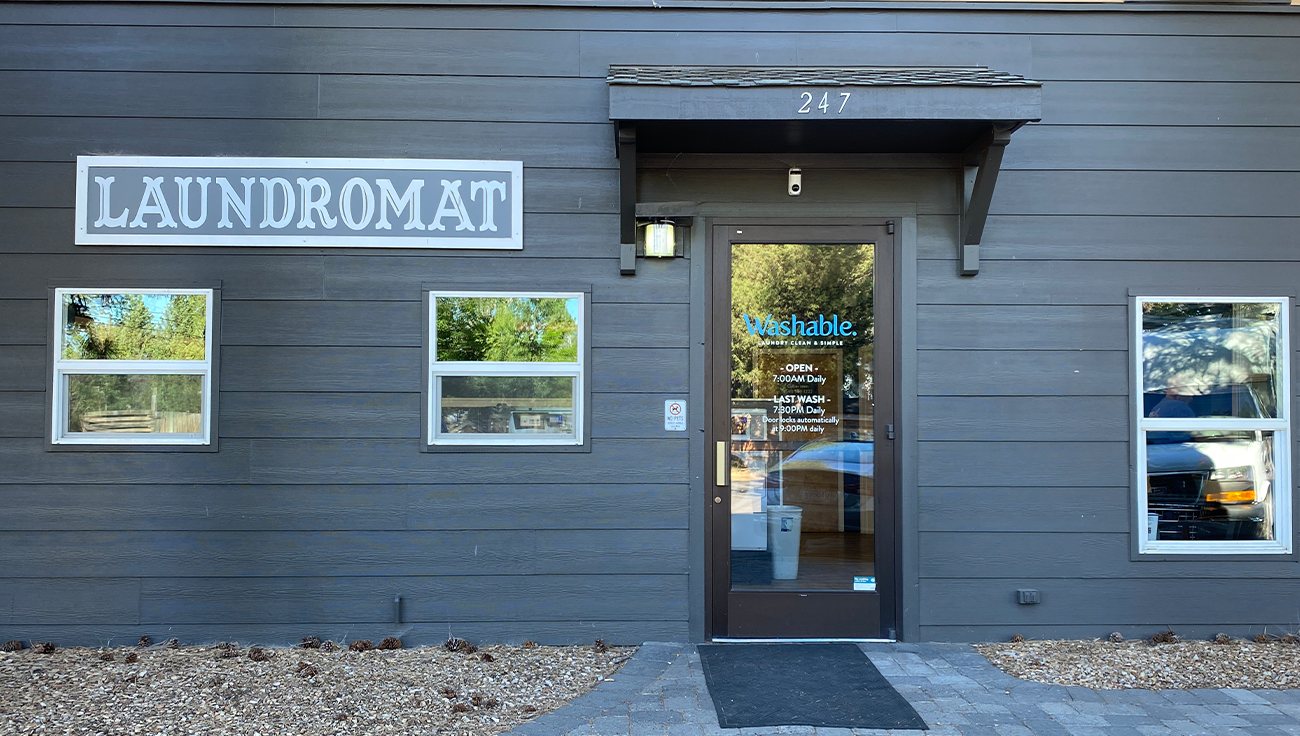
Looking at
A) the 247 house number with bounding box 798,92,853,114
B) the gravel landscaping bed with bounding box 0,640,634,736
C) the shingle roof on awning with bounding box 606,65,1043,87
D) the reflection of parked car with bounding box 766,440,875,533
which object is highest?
Result: the shingle roof on awning with bounding box 606,65,1043,87

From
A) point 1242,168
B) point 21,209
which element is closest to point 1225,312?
point 1242,168

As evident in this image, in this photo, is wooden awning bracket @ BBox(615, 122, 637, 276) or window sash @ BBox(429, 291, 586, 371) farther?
window sash @ BBox(429, 291, 586, 371)

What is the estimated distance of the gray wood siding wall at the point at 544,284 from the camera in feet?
15.7

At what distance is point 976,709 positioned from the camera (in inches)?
151

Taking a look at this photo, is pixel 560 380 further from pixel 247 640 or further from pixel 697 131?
pixel 247 640

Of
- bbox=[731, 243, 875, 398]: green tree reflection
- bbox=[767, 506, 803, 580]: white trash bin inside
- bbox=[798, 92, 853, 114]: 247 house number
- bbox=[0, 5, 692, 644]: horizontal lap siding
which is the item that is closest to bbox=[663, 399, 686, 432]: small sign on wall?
bbox=[0, 5, 692, 644]: horizontal lap siding

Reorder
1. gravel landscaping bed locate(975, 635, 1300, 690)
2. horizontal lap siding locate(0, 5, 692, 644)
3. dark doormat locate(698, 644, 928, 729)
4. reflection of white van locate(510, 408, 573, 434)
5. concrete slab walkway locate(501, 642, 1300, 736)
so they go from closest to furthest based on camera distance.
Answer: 1. concrete slab walkway locate(501, 642, 1300, 736)
2. dark doormat locate(698, 644, 928, 729)
3. gravel landscaping bed locate(975, 635, 1300, 690)
4. horizontal lap siding locate(0, 5, 692, 644)
5. reflection of white van locate(510, 408, 573, 434)

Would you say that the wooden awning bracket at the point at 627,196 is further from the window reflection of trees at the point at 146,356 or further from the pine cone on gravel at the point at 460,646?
the window reflection of trees at the point at 146,356

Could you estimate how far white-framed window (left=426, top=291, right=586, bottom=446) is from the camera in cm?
486

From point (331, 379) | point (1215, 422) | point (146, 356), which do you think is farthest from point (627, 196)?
point (1215, 422)

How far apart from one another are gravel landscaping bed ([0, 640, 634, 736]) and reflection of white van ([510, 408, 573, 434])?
3.89ft

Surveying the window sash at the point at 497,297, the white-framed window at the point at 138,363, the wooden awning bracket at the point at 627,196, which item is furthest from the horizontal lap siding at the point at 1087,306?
the white-framed window at the point at 138,363

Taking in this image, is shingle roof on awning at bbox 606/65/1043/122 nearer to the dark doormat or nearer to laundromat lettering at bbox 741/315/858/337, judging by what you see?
laundromat lettering at bbox 741/315/858/337

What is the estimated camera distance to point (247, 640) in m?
4.77
